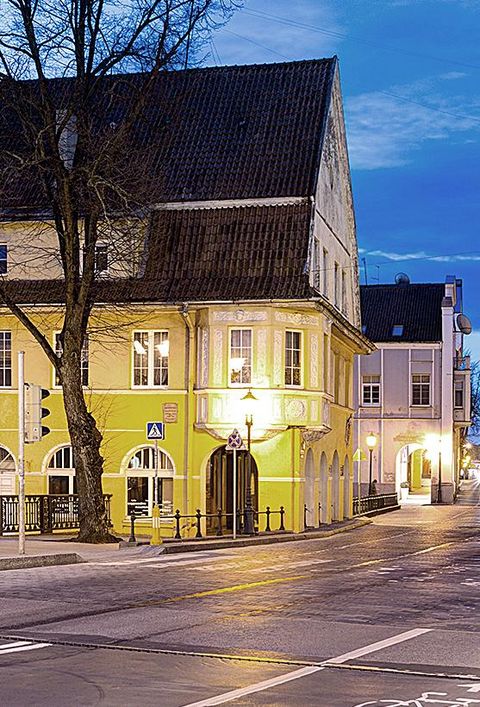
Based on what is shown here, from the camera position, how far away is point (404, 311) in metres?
80.8

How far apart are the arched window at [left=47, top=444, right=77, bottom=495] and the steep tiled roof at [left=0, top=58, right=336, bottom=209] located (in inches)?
317

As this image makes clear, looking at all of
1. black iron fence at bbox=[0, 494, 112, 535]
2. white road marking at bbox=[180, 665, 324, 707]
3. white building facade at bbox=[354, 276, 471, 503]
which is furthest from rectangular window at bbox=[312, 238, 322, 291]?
white building facade at bbox=[354, 276, 471, 503]

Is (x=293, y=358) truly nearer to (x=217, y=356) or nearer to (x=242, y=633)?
(x=217, y=356)

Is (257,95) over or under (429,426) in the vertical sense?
over

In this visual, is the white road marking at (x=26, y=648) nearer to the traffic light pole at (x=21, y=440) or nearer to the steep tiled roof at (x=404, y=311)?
the traffic light pole at (x=21, y=440)

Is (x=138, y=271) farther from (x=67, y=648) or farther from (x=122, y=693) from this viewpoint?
(x=122, y=693)

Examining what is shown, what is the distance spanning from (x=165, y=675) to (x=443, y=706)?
2.61 m

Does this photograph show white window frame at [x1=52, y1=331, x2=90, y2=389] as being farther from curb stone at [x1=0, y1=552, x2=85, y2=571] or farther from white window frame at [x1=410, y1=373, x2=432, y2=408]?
white window frame at [x1=410, y1=373, x2=432, y2=408]

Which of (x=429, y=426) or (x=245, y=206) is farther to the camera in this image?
(x=429, y=426)

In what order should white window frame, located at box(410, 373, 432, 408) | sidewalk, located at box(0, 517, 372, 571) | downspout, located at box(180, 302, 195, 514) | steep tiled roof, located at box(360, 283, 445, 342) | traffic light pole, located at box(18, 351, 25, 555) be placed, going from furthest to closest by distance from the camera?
steep tiled roof, located at box(360, 283, 445, 342), white window frame, located at box(410, 373, 432, 408), downspout, located at box(180, 302, 195, 514), traffic light pole, located at box(18, 351, 25, 555), sidewalk, located at box(0, 517, 372, 571)

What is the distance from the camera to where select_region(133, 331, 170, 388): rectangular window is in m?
41.2

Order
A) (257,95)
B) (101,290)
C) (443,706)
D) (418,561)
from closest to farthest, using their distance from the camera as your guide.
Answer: (443,706) → (418,561) → (101,290) → (257,95)

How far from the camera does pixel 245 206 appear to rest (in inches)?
1608

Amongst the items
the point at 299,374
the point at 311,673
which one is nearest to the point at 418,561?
the point at 299,374
